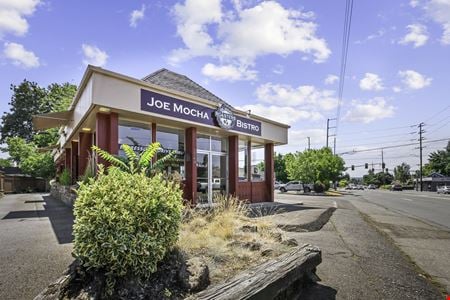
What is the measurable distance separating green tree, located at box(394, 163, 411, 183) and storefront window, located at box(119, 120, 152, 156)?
10420cm

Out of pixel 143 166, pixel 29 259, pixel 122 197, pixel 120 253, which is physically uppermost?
pixel 143 166

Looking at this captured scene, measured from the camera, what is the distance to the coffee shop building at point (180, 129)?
32.7ft

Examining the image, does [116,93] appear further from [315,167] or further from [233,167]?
[315,167]

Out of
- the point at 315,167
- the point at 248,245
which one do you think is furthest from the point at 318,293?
the point at 315,167

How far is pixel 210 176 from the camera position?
14133mm

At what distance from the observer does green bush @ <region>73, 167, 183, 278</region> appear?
3.12m

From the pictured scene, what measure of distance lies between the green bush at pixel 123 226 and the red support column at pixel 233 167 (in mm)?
11618

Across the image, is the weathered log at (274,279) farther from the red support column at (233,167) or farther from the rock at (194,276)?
the red support column at (233,167)

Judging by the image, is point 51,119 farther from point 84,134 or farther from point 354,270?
point 354,270

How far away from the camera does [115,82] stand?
9.52 metres

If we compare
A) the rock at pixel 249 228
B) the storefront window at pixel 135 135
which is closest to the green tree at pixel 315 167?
the storefront window at pixel 135 135

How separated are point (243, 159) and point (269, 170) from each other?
84.4 inches

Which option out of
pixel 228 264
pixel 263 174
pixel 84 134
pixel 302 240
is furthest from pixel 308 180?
pixel 228 264

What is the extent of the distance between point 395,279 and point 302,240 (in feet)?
9.10
